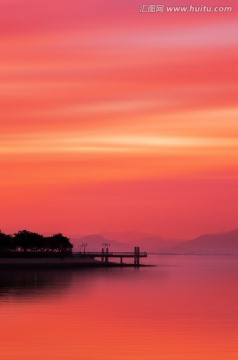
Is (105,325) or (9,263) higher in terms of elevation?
(9,263)

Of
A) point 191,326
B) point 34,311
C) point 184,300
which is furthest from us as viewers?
point 184,300

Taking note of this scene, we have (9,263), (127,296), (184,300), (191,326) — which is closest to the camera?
(191,326)

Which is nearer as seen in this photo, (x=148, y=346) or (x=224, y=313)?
(x=148, y=346)

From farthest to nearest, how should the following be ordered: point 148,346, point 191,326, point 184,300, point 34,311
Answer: point 184,300 → point 34,311 → point 191,326 → point 148,346

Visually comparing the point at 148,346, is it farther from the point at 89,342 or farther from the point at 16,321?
the point at 16,321

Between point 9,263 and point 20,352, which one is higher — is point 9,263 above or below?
above

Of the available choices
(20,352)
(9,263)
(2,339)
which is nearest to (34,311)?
(2,339)

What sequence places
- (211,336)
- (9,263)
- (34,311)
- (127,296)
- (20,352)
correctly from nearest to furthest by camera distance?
(20,352) → (211,336) → (34,311) → (127,296) → (9,263)

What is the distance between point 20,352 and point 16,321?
1467cm

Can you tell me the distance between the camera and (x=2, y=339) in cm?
5372

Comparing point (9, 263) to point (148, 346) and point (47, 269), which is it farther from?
point (148, 346)

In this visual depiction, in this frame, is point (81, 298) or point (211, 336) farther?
point (81, 298)

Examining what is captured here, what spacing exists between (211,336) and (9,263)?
13491cm

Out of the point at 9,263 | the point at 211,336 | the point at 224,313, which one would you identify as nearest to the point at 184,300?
the point at 224,313
